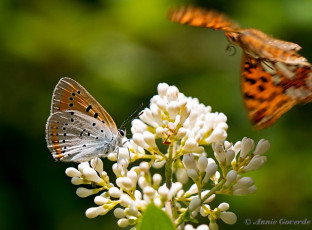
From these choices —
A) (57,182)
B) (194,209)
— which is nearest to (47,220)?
(57,182)

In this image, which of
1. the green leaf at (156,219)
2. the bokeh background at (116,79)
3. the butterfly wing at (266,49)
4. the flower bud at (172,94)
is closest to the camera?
the green leaf at (156,219)

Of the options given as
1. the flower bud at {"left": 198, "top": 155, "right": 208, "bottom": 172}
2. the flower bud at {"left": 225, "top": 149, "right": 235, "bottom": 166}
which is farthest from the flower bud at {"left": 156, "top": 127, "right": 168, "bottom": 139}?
the flower bud at {"left": 225, "top": 149, "right": 235, "bottom": 166}

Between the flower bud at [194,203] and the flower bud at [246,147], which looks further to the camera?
the flower bud at [246,147]

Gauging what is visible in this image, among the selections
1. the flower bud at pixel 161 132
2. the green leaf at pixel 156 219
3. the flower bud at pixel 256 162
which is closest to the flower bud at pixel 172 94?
the flower bud at pixel 161 132

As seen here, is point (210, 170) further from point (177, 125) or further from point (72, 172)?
point (72, 172)

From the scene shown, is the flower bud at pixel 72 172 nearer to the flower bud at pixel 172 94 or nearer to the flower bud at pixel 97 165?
the flower bud at pixel 97 165

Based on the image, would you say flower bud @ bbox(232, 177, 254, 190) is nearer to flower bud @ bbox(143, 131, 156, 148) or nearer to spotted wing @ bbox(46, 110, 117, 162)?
flower bud @ bbox(143, 131, 156, 148)

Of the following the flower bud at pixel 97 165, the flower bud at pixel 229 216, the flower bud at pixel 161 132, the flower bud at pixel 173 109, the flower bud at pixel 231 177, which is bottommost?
the flower bud at pixel 229 216

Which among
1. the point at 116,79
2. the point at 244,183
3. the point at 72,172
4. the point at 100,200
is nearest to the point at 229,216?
the point at 244,183
